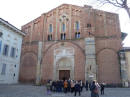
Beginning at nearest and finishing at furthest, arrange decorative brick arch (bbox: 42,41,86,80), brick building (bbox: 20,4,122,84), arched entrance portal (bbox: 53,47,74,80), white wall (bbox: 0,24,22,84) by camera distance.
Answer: white wall (bbox: 0,24,22,84)
brick building (bbox: 20,4,122,84)
decorative brick arch (bbox: 42,41,86,80)
arched entrance portal (bbox: 53,47,74,80)

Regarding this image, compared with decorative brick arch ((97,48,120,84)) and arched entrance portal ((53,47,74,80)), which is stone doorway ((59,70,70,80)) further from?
decorative brick arch ((97,48,120,84))

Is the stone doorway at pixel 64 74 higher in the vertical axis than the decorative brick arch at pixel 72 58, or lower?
lower

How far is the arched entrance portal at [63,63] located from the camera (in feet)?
72.5

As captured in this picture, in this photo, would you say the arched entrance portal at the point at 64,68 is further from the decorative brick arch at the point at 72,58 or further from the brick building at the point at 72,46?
the decorative brick arch at the point at 72,58

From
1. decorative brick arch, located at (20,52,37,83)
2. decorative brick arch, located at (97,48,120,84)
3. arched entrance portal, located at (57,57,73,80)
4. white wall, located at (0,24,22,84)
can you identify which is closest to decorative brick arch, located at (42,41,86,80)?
arched entrance portal, located at (57,57,73,80)

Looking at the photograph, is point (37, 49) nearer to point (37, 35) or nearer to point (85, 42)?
point (37, 35)

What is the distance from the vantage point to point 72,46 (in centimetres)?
2239

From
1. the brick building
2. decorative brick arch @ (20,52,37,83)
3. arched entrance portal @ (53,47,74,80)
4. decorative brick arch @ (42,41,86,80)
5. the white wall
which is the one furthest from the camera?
decorative brick arch @ (20,52,37,83)

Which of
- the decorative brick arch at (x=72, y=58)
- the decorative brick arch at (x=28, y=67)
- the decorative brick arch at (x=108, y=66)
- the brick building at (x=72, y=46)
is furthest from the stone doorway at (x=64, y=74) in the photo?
the decorative brick arch at (x=108, y=66)

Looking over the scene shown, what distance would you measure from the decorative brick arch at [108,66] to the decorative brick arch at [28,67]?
1188cm

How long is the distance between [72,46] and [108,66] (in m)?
6.98

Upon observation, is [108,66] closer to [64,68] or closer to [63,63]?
[64,68]

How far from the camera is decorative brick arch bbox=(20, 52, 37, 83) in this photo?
23078 millimetres

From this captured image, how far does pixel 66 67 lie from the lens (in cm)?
2244
